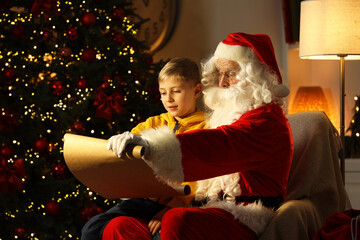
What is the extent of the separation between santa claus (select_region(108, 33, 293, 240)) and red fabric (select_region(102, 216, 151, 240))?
0.56ft

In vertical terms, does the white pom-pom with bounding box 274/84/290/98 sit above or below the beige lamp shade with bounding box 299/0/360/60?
below

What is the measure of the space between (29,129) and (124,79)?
2.29ft

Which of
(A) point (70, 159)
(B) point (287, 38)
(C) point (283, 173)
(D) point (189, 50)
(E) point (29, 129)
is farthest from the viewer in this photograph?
(D) point (189, 50)

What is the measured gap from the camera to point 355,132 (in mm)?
4668

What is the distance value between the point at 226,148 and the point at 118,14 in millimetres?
2096

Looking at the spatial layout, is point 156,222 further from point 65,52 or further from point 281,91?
point 65,52

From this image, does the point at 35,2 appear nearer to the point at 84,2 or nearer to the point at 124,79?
the point at 84,2

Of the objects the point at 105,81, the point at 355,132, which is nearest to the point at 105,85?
the point at 105,81

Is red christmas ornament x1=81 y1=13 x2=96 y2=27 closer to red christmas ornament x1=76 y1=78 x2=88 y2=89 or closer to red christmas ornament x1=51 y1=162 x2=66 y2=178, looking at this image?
red christmas ornament x1=76 y1=78 x2=88 y2=89

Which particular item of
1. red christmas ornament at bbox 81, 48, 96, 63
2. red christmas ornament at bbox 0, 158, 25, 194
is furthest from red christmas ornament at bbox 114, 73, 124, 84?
red christmas ornament at bbox 0, 158, 25, 194

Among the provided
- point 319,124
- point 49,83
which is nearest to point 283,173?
point 319,124

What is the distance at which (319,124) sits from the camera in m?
2.87

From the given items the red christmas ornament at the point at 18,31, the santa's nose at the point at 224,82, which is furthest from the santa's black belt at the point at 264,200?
the red christmas ornament at the point at 18,31

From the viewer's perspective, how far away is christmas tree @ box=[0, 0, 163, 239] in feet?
12.6
